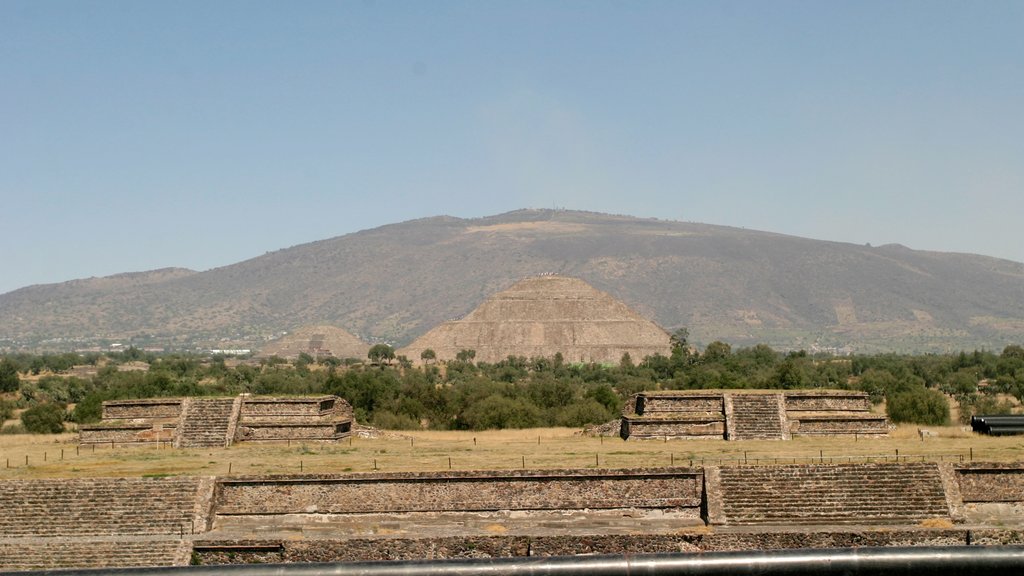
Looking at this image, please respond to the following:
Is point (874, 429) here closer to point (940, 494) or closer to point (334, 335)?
point (940, 494)

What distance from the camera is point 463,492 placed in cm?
3131

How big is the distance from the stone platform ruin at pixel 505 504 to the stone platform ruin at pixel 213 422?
1236 centimetres

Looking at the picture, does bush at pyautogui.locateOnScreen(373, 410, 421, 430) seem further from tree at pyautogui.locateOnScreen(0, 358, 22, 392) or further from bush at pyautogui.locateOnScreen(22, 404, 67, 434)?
tree at pyautogui.locateOnScreen(0, 358, 22, 392)

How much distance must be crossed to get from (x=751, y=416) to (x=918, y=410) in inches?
437

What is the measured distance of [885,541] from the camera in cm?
2645

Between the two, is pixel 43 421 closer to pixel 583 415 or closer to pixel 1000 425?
pixel 583 415

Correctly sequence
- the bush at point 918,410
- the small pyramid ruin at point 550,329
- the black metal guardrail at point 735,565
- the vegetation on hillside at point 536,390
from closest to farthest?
the black metal guardrail at point 735,565
the bush at point 918,410
the vegetation on hillside at point 536,390
the small pyramid ruin at point 550,329

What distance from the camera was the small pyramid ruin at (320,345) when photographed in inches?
6875

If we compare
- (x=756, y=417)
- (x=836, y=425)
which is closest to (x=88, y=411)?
(x=756, y=417)

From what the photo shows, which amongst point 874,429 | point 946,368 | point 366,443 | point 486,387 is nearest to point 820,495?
point 874,429

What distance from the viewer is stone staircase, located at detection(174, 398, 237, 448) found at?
4362 centimetres

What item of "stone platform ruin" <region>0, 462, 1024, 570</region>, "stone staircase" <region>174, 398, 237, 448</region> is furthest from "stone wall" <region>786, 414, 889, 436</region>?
"stone staircase" <region>174, 398, 237, 448</region>

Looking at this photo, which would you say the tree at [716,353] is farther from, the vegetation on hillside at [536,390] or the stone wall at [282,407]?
the stone wall at [282,407]

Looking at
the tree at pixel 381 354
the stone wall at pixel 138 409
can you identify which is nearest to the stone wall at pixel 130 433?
the stone wall at pixel 138 409
